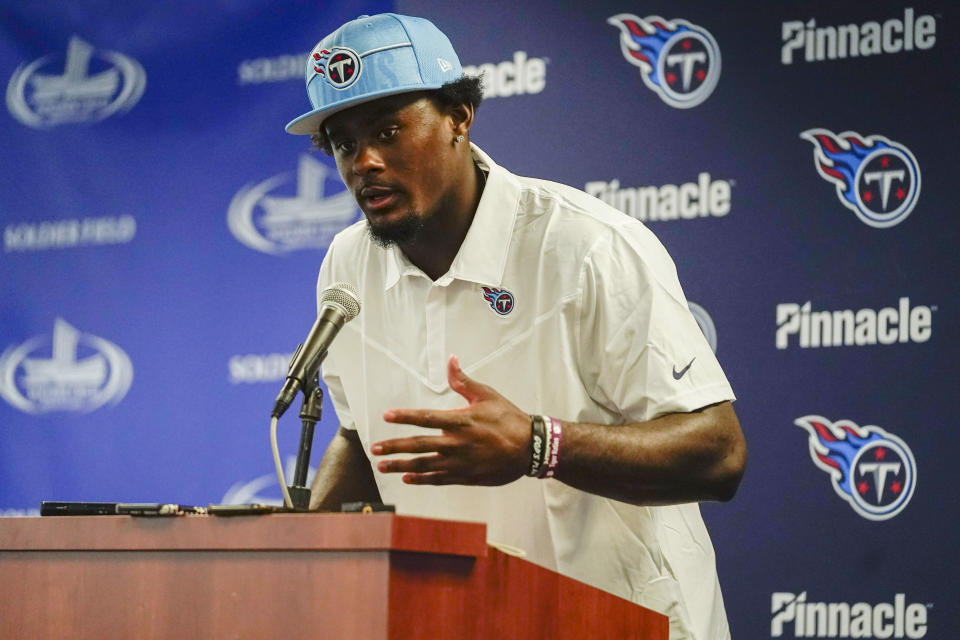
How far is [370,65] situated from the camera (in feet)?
7.18

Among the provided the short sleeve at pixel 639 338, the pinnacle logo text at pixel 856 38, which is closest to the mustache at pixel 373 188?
the short sleeve at pixel 639 338

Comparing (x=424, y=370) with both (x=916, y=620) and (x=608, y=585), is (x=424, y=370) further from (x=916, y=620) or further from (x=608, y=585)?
(x=916, y=620)

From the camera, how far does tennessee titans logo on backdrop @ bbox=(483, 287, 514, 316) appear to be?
2.28 metres

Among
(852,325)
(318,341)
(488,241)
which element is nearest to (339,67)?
(488,241)

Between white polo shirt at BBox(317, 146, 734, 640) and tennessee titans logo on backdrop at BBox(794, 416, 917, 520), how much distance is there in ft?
2.81

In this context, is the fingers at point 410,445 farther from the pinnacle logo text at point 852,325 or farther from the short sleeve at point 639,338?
the pinnacle logo text at point 852,325

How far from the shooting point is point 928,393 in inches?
117

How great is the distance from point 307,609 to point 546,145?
244 cm

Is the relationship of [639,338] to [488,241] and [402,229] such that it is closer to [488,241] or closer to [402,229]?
[488,241]

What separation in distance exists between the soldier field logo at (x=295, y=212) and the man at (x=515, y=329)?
138 centimetres

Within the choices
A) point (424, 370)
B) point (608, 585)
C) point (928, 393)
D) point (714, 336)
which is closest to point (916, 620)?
point (928, 393)

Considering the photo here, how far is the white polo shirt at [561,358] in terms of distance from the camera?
211 cm

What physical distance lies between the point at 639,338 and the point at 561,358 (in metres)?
0.18

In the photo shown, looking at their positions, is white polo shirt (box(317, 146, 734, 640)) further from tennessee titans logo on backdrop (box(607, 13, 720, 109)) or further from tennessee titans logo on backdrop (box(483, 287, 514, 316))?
tennessee titans logo on backdrop (box(607, 13, 720, 109))
